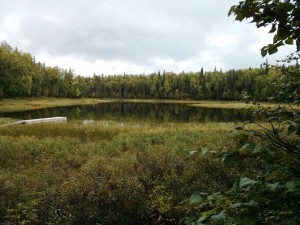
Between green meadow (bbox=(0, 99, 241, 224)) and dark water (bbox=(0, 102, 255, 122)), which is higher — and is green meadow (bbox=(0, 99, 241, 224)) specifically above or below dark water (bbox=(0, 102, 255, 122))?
above

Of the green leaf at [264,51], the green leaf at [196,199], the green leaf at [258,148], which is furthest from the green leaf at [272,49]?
the green leaf at [196,199]

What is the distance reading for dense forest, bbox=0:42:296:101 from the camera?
66.3 metres

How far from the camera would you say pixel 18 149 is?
1695 centimetres

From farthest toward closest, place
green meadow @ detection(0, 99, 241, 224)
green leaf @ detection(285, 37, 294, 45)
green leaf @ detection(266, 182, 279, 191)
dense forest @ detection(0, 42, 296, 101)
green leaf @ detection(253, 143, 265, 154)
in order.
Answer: dense forest @ detection(0, 42, 296, 101) < green meadow @ detection(0, 99, 241, 224) < green leaf @ detection(285, 37, 294, 45) < green leaf @ detection(253, 143, 265, 154) < green leaf @ detection(266, 182, 279, 191)

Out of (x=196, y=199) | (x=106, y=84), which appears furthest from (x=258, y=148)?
(x=106, y=84)

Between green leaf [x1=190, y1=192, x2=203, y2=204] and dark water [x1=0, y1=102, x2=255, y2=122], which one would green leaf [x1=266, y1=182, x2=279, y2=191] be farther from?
dark water [x1=0, y1=102, x2=255, y2=122]

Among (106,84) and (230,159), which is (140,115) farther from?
(106,84)

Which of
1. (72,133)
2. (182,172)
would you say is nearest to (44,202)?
(182,172)

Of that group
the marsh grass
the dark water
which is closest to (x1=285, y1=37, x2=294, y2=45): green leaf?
the marsh grass

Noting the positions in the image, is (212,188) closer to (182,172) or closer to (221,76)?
(182,172)

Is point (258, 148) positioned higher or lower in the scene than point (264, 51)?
lower

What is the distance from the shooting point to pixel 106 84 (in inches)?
6900

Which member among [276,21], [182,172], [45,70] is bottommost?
[182,172]

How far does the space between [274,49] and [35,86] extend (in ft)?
319
